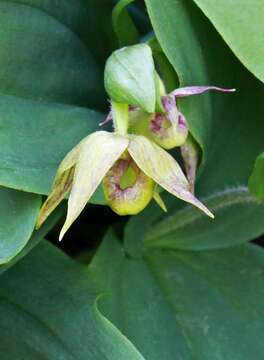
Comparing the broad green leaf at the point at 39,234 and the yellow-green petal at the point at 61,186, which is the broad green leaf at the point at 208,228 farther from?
the yellow-green petal at the point at 61,186

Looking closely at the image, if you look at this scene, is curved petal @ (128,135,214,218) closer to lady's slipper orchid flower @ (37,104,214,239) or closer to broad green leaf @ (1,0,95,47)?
lady's slipper orchid flower @ (37,104,214,239)

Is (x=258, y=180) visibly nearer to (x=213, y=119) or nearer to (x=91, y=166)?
(x=213, y=119)

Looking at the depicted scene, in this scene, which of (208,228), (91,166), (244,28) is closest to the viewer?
(91,166)

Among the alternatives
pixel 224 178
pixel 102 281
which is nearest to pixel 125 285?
pixel 102 281

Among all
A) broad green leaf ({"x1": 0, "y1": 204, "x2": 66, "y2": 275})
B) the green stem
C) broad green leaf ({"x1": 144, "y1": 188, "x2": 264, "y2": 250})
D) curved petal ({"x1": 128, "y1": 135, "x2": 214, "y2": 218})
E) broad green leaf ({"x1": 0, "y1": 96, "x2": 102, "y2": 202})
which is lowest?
broad green leaf ({"x1": 144, "y1": 188, "x2": 264, "y2": 250})

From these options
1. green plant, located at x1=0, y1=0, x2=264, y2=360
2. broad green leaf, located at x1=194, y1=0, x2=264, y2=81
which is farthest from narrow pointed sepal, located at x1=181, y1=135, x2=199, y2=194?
broad green leaf, located at x1=194, y1=0, x2=264, y2=81

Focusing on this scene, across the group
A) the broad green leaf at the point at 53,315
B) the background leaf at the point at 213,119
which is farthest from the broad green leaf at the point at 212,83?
the broad green leaf at the point at 53,315

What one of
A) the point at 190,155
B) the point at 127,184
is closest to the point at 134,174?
the point at 127,184
